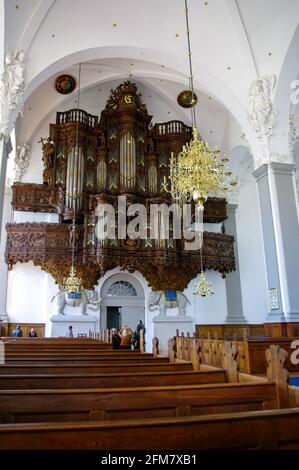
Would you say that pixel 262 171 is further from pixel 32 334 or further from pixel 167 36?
pixel 32 334

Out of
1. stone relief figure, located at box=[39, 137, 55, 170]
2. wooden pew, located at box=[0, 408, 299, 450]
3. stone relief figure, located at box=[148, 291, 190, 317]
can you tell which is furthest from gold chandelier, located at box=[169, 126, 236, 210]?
stone relief figure, located at box=[39, 137, 55, 170]

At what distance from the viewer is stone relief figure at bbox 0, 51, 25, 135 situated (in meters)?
9.26

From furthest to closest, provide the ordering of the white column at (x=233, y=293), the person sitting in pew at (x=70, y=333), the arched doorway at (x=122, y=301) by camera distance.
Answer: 1. the white column at (x=233, y=293)
2. the arched doorway at (x=122, y=301)
3. the person sitting in pew at (x=70, y=333)

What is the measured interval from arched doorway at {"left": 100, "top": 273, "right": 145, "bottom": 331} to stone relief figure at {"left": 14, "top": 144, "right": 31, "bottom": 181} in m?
5.11

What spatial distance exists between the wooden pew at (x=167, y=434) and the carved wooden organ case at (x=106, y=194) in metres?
9.95

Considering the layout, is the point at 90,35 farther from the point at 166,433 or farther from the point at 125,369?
the point at 166,433

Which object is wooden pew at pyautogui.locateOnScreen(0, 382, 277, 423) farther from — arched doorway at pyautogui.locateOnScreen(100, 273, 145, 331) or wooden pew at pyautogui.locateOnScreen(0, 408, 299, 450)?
arched doorway at pyautogui.locateOnScreen(100, 273, 145, 331)

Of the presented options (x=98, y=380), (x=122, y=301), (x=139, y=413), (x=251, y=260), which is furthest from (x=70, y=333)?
(x=139, y=413)

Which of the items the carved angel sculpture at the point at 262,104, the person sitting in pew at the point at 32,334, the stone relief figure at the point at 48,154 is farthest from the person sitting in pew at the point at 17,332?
the carved angel sculpture at the point at 262,104

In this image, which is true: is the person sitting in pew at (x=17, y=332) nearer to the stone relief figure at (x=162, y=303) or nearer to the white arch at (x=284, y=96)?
the stone relief figure at (x=162, y=303)

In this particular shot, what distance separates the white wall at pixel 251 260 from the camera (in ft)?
49.2

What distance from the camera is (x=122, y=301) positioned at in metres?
13.7

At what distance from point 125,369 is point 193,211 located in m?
10.0

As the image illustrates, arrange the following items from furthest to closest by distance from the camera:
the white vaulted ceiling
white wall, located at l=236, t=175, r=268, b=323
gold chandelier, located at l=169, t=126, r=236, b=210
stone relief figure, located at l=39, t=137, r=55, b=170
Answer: white wall, located at l=236, t=175, r=268, b=323 < stone relief figure, located at l=39, t=137, r=55, b=170 < the white vaulted ceiling < gold chandelier, located at l=169, t=126, r=236, b=210
